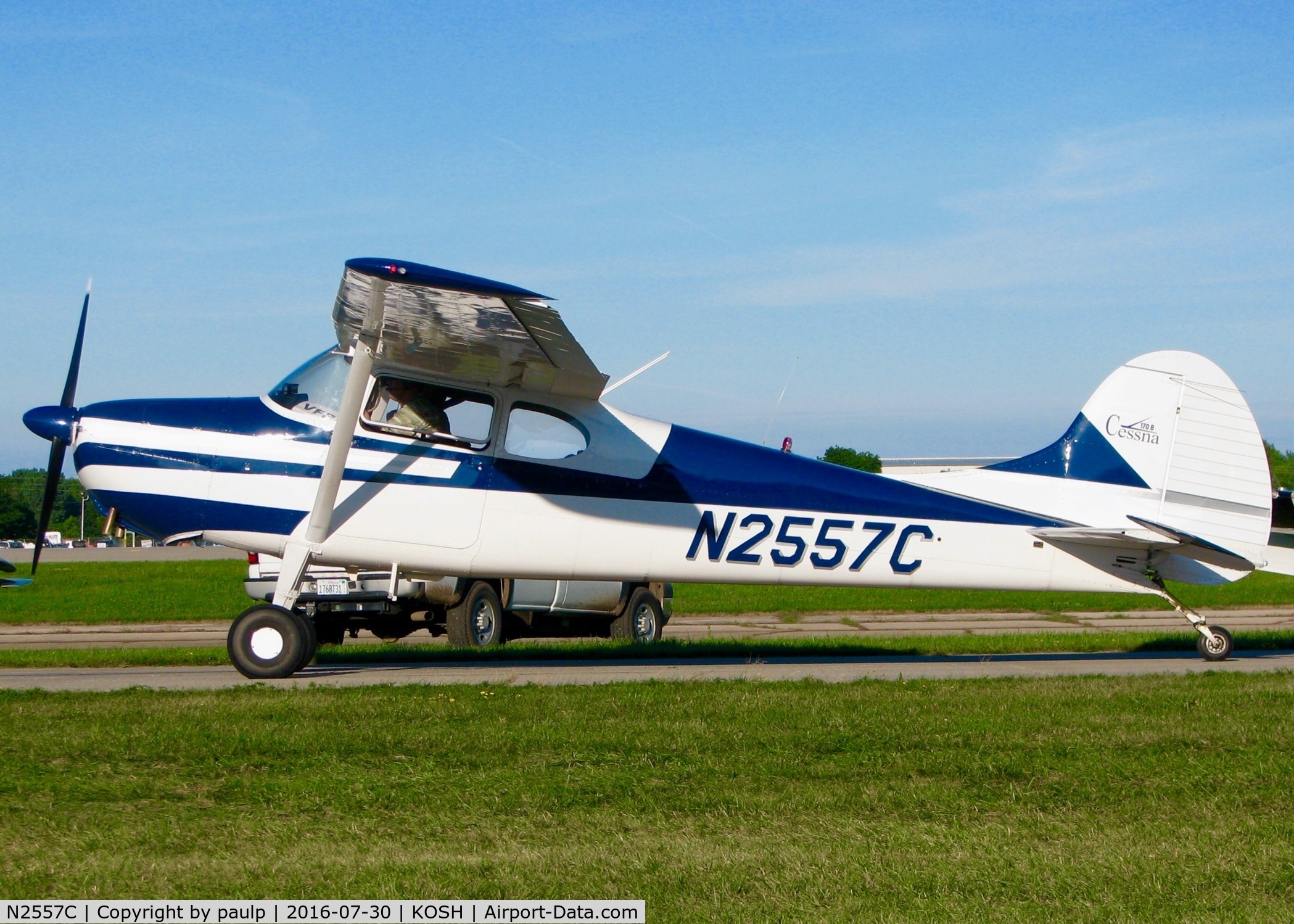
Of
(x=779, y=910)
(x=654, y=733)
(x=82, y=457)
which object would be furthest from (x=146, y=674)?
(x=779, y=910)

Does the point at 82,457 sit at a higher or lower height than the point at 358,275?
lower

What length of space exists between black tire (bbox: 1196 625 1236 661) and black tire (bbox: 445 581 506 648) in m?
7.18

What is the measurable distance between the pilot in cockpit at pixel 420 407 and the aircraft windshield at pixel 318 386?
416mm

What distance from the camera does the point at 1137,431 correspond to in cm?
1095

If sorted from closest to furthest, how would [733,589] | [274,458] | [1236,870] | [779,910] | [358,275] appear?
[779,910] < [1236,870] < [358,275] < [274,458] < [733,589]

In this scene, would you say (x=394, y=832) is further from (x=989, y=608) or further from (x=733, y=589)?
(x=733, y=589)

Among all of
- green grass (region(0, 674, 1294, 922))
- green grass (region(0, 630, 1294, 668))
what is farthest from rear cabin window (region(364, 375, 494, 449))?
green grass (region(0, 630, 1294, 668))

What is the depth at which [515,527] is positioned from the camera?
971 cm

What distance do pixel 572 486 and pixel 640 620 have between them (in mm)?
5390

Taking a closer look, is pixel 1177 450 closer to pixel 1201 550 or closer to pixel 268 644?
pixel 1201 550

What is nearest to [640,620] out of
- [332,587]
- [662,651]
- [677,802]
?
[662,651]

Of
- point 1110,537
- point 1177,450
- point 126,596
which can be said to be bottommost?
point 126,596

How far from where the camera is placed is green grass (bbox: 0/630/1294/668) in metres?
11.7

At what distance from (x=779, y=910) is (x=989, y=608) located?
770 inches
